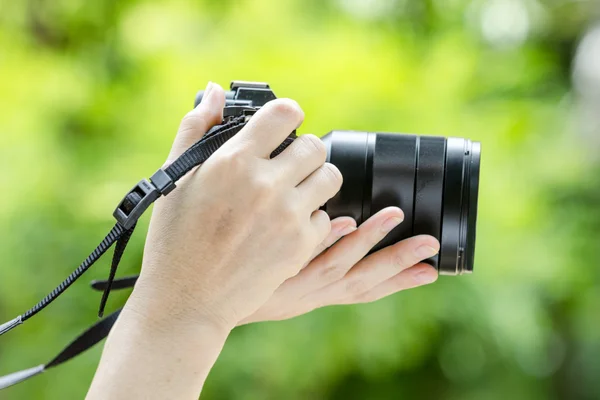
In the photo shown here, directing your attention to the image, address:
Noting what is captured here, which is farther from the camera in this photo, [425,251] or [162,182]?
[425,251]

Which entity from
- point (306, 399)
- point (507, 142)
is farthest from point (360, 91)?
point (306, 399)

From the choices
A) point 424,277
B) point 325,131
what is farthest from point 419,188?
point 325,131

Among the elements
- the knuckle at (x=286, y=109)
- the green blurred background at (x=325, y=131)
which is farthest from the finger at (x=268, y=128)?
the green blurred background at (x=325, y=131)

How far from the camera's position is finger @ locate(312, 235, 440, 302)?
2.35 ft

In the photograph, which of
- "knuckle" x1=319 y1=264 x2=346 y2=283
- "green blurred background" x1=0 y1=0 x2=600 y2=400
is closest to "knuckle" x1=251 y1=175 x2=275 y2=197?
"knuckle" x1=319 y1=264 x2=346 y2=283

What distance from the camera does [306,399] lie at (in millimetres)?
1784

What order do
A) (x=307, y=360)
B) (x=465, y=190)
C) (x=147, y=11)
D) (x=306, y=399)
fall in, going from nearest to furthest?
(x=465, y=190)
(x=307, y=360)
(x=306, y=399)
(x=147, y=11)

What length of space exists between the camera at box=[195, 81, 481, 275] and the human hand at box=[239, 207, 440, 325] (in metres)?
0.02

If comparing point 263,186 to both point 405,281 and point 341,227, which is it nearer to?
point 341,227

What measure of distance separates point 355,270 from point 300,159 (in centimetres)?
21

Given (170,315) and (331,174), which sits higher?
(331,174)

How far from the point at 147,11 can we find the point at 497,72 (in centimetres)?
102

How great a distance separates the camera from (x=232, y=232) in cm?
54

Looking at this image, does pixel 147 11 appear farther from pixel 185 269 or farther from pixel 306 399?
pixel 185 269
